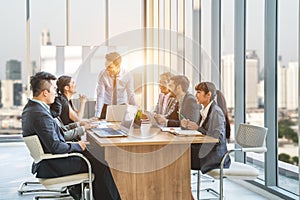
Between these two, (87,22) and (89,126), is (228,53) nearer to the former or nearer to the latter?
(89,126)

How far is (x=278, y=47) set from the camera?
14.8ft

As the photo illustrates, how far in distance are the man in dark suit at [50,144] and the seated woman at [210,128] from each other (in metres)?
0.83

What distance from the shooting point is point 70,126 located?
4621mm

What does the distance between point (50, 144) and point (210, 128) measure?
1328mm

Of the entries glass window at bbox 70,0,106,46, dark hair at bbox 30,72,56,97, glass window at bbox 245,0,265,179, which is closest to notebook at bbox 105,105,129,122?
glass window at bbox 245,0,265,179

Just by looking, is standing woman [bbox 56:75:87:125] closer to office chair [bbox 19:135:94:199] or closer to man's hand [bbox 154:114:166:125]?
man's hand [bbox 154:114:166:125]

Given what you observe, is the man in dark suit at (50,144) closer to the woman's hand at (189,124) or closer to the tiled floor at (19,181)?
the woman's hand at (189,124)

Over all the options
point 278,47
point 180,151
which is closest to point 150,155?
point 180,151

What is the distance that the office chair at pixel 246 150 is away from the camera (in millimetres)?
3645

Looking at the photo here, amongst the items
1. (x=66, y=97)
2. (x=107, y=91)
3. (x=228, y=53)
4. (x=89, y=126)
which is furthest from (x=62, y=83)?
(x=228, y=53)

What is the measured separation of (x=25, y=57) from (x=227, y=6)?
4.24 meters

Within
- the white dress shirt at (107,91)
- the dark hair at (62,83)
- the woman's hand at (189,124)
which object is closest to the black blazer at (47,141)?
the woman's hand at (189,124)

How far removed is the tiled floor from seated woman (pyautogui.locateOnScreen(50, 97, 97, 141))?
2.63ft

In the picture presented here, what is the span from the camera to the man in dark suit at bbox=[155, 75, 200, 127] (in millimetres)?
4367
